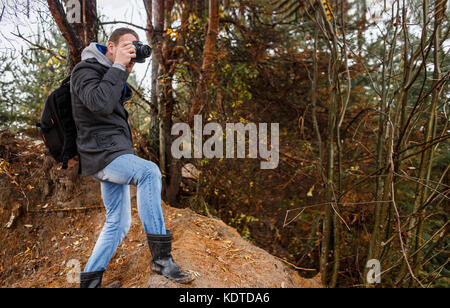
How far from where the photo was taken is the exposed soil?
2.87 metres

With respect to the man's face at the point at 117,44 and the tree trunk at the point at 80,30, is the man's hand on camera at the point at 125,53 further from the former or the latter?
the tree trunk at the point at 80,30

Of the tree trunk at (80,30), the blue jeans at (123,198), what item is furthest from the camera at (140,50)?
the tree trunk at (80,30)

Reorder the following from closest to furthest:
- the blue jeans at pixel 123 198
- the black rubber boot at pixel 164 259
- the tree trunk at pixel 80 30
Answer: the blue jeans at pixel 123 198
the black rubber boot at pixel 164 259
the tree trunk at pixel 80 30

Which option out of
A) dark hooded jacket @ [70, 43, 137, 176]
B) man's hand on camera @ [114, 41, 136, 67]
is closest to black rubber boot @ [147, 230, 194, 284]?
dark hooded jacket @ [70, 43, 137, 176]

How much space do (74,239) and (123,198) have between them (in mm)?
1676

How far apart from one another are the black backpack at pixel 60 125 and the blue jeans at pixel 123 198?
31cm

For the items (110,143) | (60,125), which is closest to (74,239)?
(60,125)

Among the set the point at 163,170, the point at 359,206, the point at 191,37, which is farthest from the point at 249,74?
the point at 359,206

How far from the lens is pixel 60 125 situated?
213 centimetres

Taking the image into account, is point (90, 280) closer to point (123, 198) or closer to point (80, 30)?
point (123, 198)

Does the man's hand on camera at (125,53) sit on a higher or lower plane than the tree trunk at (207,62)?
lower

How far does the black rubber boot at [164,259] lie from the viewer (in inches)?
87.2
